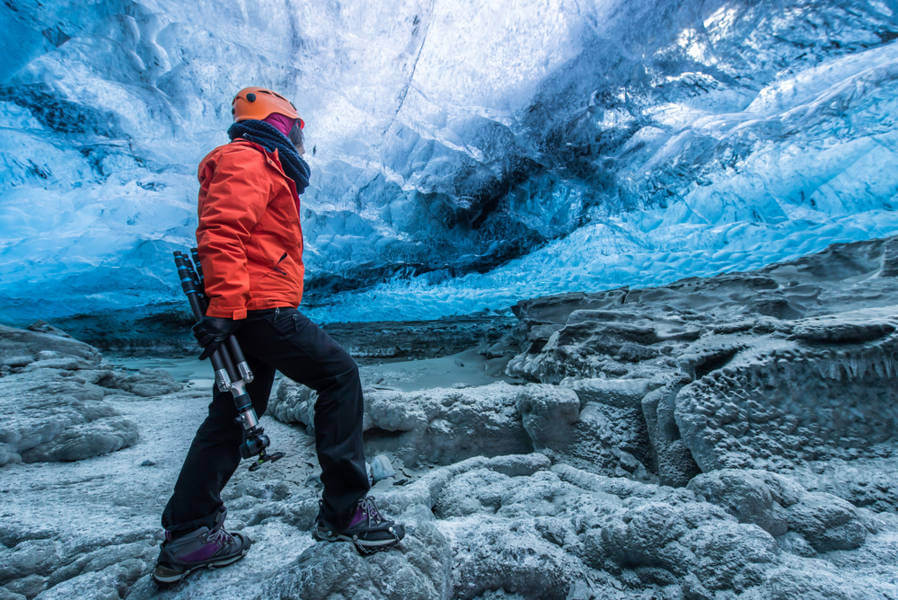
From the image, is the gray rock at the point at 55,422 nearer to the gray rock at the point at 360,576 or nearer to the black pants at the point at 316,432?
the black pants at the point at 316,432

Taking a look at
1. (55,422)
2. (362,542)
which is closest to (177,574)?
(362,542)

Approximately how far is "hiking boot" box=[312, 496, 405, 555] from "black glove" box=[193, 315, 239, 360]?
2.54 feet

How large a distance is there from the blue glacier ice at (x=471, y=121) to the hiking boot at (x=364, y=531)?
6.65 meters

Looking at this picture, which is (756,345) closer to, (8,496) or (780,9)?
(8,496)

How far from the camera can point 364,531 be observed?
1356 millimetres

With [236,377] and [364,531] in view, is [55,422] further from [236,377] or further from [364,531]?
[364,531]

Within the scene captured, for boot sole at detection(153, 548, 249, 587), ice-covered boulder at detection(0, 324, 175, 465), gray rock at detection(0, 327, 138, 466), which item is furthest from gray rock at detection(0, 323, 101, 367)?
boot sole at detection(153, 548, 249, 587)

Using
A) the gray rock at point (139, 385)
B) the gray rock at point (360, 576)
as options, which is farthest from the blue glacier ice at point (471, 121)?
the gray rock at point (360, 576)

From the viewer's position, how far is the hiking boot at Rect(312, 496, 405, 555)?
1.33 m

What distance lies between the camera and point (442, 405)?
3568 millimetres

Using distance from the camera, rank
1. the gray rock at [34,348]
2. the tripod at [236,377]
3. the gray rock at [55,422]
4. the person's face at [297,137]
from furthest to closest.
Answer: the gray rock at [34,348] → the gray rock at [55,422] → the person's face at [297,137] → the tripod at [236,377]

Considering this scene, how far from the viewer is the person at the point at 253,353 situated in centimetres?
125

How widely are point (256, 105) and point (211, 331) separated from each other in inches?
39.9

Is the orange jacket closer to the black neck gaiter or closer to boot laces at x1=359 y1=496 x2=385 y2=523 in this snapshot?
the black neck gaiter
